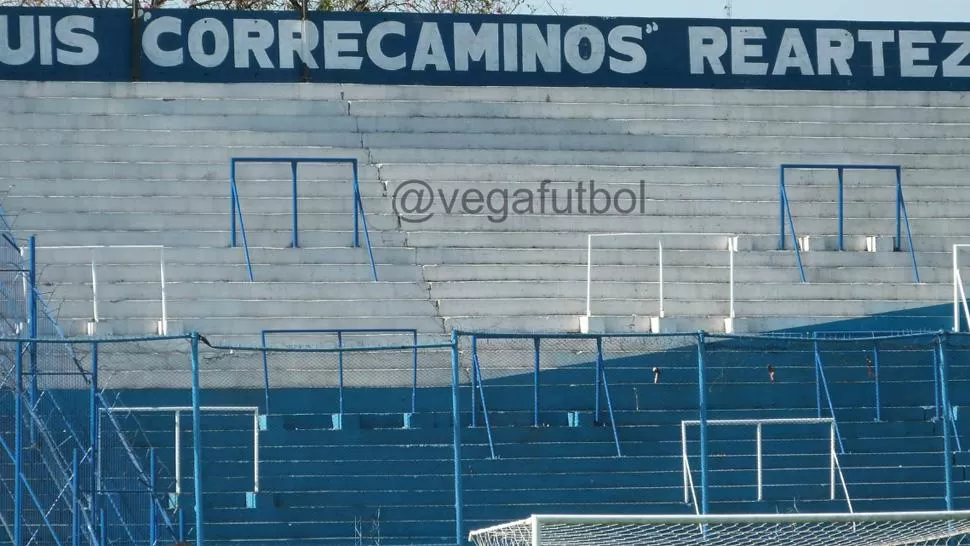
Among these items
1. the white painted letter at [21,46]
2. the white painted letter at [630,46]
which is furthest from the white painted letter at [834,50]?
the white painted letter at [21,46]

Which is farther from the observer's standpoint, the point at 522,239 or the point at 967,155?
the point at 967,155

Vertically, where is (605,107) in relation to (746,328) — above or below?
above

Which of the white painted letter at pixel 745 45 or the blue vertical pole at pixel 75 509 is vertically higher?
the white painted letter at pixel 745 45

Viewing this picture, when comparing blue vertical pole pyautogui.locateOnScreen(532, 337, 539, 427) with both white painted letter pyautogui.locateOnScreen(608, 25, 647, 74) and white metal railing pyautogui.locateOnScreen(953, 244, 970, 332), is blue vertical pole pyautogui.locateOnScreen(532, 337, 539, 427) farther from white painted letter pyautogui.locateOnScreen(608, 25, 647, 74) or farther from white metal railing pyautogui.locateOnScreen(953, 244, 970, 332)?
white painted letter pyautogui.locateOnScreen(608, 25, 647, 74)

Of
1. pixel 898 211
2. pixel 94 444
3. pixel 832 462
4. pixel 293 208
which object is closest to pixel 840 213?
pixel 898 211

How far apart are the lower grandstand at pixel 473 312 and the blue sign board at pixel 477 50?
0.85 feet

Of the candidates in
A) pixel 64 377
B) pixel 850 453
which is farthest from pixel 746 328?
pixel 64 377

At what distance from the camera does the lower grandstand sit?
1083 centimetres

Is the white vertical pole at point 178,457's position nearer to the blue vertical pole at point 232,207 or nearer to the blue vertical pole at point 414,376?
the blue vertical pole at point 414,376

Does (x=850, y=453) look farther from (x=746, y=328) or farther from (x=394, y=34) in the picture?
(x=394, y=34)

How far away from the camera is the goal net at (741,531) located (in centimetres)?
685

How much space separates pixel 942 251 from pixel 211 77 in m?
8.07

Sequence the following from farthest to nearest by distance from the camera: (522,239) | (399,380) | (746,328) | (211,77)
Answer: (211,77)
(522,239)
(746,328)
(399,380)

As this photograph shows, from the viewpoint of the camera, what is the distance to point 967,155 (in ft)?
56.5
